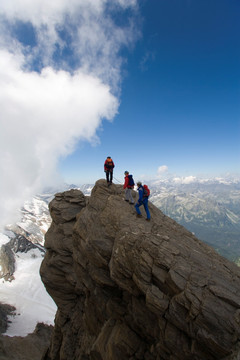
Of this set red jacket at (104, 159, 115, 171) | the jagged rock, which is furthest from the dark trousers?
the jagged rock

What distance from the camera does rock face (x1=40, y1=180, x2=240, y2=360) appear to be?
12.9 m

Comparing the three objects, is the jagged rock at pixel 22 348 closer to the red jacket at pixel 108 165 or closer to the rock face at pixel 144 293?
the rock face at pixel 144 293

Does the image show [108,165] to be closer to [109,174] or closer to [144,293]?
[109,174]

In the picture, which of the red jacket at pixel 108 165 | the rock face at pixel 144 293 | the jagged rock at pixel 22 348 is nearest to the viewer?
the rock face at pixel 144 293

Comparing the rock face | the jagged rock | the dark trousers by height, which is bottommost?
the jagged rock

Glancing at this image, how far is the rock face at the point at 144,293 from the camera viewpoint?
42.2 ft

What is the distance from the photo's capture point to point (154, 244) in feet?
56.9

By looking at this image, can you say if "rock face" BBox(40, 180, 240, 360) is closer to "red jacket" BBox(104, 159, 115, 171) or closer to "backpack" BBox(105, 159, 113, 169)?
"red jacket" BBox(104, 159, 115, 171)

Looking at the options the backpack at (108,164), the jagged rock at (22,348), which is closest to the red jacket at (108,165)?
the backpack at (108,164)

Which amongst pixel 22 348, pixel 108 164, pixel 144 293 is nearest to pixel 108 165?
pixel 108 164

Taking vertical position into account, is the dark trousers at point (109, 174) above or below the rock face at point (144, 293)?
above

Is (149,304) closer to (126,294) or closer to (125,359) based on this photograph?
(126,294)

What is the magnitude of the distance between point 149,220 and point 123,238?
5166mm

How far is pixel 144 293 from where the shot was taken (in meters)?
16.5
